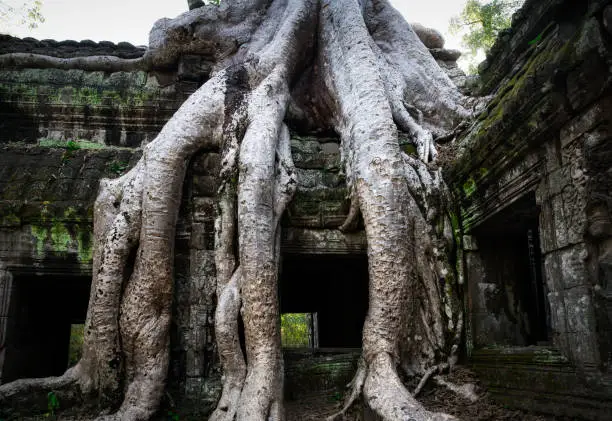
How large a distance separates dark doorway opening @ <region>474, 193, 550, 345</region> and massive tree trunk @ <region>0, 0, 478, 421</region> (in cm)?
34

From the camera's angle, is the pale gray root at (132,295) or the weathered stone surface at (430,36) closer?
the pale gray root at (132,295)

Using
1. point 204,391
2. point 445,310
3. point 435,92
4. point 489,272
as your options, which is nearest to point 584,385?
point 445,310

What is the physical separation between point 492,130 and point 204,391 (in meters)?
2.54

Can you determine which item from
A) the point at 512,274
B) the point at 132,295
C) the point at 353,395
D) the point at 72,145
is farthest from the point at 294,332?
the point at 353,395

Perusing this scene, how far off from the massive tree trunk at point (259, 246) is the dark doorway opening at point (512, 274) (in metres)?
0.34

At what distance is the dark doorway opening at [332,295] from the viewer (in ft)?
18.8

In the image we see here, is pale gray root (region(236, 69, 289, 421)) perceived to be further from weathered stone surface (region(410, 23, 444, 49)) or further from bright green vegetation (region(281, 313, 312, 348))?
bright green vegetation (region(281, 313, 312, 348))

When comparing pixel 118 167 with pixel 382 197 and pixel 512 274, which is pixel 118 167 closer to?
pixel 382 197

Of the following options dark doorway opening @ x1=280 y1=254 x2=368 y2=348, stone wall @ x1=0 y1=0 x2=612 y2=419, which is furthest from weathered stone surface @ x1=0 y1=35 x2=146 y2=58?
dark doorway opening @ x1=280 y1=254 x2=368 y2=348

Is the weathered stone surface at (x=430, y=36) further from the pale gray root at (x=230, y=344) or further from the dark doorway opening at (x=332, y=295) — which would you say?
the pale gray root at (x=230, y=344)

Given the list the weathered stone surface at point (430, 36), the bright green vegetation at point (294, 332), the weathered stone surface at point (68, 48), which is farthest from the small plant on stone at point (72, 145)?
the bright green vegetation at point (294, 332)

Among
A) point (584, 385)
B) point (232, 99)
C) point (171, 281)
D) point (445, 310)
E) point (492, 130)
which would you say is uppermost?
point (232, 99)

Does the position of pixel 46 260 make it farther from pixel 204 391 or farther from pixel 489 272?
pixel 489 272

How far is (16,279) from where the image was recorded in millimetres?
3713
